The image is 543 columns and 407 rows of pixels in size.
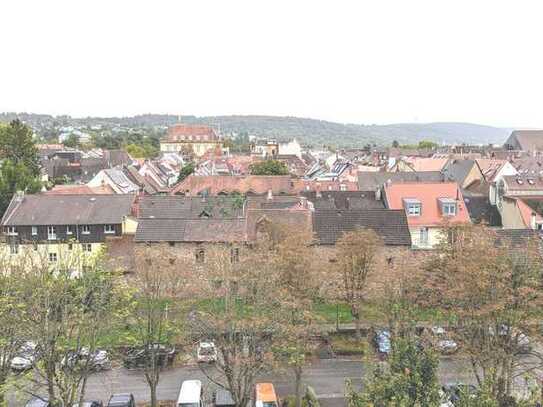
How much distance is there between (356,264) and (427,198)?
52.3 feet

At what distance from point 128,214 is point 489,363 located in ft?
103

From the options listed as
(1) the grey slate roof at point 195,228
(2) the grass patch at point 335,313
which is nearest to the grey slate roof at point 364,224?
(2) the grass patch at point 335,313

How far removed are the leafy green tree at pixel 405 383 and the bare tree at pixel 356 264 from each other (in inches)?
673

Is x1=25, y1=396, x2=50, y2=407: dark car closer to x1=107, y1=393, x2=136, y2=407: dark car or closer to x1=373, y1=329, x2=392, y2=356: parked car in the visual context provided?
x1=107, y1=393, x2=136, y2=407: dark car

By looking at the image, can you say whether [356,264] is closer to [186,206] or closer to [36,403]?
[36,403]

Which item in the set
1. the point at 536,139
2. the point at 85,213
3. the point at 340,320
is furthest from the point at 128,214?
the point at 536,139

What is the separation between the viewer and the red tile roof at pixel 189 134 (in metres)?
189

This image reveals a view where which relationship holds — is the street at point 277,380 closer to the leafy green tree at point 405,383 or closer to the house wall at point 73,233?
the leafy green tree at point 405,383

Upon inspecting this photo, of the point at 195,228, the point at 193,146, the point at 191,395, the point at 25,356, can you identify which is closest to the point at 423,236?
the point at 195,228

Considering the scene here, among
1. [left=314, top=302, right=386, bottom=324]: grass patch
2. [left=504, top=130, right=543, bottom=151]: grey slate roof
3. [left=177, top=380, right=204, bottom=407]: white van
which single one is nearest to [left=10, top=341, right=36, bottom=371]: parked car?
[left=177, top=380, right=204, bottom=407]: white van

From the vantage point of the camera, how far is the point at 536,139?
140875 millimetres

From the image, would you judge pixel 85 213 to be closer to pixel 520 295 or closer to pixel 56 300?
pixel 56 300

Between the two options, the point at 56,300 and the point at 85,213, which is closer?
the point at 56,300

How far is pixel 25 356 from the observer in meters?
25.5
